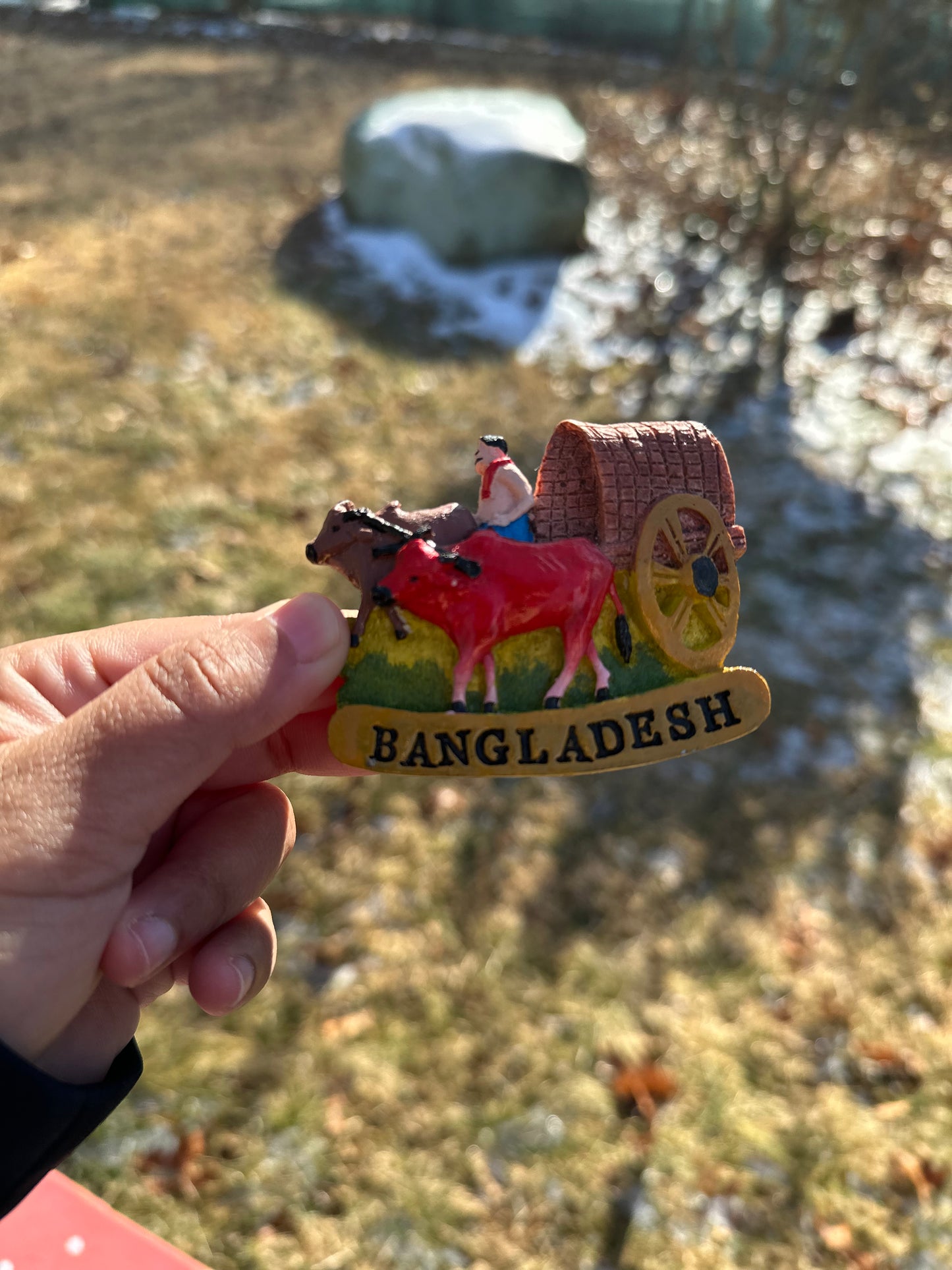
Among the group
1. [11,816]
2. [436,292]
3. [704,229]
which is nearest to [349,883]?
[11,816]

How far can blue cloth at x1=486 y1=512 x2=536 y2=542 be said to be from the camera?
2.35 metres

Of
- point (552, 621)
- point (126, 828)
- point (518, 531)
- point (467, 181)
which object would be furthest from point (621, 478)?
point (467, 181)

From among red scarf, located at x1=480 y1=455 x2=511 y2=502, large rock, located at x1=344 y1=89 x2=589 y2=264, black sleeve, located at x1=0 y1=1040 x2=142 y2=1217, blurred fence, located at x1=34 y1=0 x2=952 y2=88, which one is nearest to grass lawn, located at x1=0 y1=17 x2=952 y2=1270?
black sleeve, located at x1=0 y1=1040 x2=142 y2=1217

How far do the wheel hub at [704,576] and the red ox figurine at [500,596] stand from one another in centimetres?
22

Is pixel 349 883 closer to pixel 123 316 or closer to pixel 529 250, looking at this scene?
pixel 123 316

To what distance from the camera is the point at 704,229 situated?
9453 millimetres

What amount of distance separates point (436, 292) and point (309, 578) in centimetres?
401

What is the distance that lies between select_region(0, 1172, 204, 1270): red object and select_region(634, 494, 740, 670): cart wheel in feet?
6.65

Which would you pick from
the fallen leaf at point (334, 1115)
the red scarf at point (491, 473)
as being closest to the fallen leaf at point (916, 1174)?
the fallen leaf at point (334, 1115)

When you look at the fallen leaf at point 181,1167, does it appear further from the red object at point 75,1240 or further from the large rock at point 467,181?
the large rock at point 467,181

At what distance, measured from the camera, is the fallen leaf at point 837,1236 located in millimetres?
2982

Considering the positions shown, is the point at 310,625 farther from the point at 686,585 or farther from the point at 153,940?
the point at 686,585

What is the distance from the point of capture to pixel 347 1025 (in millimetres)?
3453

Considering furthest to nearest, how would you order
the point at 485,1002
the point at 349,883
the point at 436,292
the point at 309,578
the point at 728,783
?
the point at 436,292 → the point at 309,578 → the point at 728,783 → the point at 349,883 → the point at 485,1002
